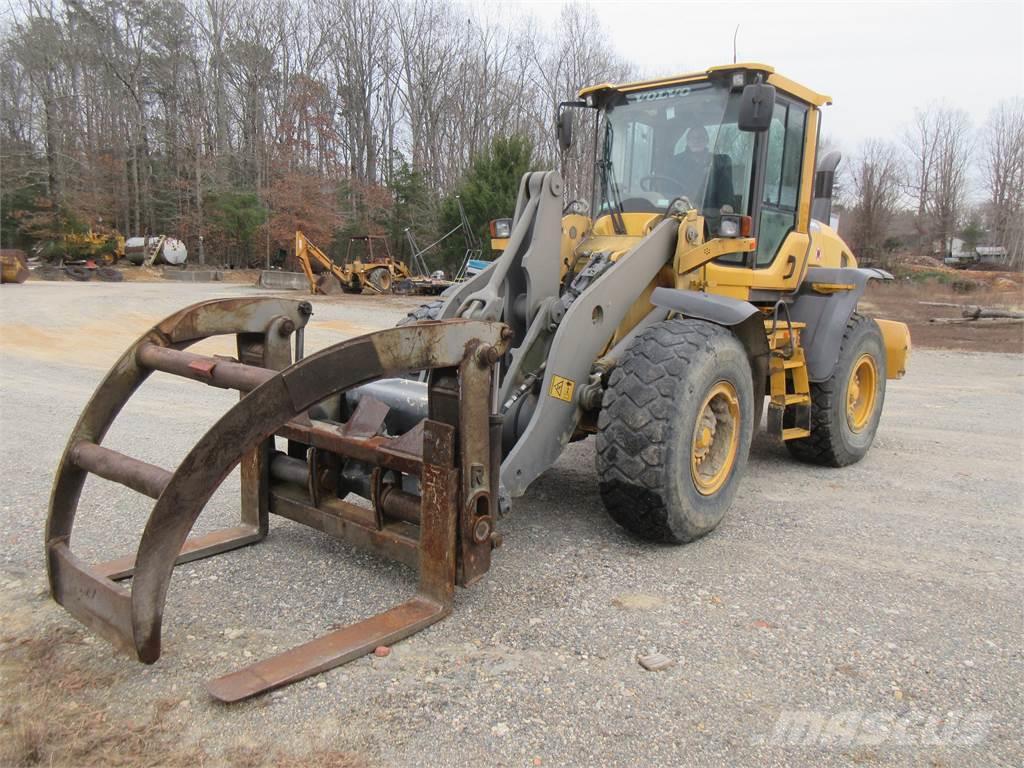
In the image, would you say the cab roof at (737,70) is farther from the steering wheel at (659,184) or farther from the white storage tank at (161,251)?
the white storage tank at (161,251)

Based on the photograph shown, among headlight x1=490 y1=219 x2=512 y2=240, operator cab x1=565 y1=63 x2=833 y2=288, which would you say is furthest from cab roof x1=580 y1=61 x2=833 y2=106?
headlight x1=490 y1=219 x2=512 y2=240

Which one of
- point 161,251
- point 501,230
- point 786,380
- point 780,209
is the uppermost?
point 780,209

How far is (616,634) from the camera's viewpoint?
10.2ft

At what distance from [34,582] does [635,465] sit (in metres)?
2.71

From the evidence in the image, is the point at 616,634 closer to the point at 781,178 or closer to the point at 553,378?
the point at 553,378

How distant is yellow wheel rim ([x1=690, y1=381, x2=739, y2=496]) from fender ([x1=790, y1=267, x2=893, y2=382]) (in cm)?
158

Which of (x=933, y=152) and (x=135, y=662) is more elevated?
(x=933, y=152)

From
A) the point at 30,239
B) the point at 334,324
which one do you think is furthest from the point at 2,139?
the point at 334,324

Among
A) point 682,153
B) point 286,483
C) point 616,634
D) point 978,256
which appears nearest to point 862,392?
point 682,153

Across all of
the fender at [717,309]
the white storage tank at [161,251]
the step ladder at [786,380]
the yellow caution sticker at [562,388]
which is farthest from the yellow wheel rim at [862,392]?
the white storage tank at [161,251]

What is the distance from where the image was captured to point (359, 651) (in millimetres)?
2834

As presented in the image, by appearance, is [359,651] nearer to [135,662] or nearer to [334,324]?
[135,662]

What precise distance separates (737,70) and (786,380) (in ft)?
7.06

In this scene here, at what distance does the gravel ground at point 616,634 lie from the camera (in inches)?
96.6
